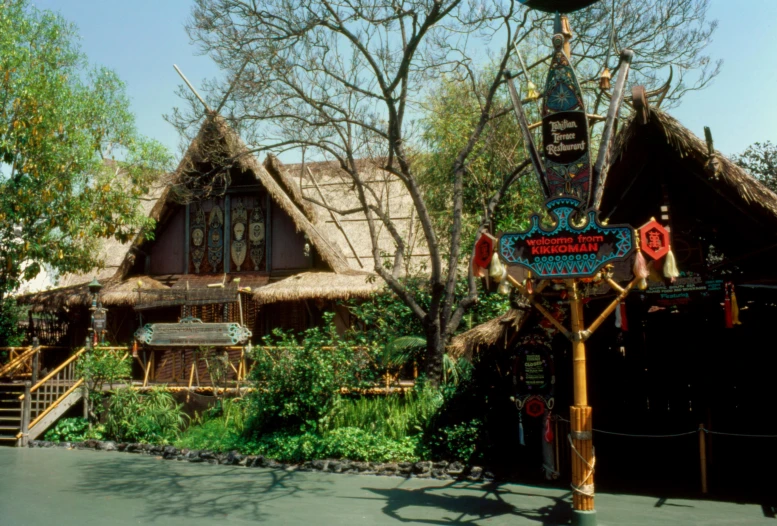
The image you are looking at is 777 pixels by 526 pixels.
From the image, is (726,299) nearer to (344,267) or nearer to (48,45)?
(344,267)

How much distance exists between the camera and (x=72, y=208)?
15.3 metres

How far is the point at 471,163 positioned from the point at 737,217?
8.78m

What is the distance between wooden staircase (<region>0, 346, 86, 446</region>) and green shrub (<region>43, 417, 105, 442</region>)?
0.64ft

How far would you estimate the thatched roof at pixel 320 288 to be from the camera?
52.7 ft

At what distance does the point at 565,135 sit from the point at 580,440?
3087 mm

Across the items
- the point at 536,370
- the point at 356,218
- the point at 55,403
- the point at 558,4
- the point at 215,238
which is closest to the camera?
the point at 558,4

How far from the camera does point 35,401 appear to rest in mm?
14703

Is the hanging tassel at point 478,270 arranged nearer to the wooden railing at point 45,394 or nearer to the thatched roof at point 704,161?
the thatched roof at point 704,161

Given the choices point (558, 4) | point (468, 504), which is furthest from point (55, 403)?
point (558, 4)

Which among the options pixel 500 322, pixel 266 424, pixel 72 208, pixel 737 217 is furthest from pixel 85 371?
pixel 737 217

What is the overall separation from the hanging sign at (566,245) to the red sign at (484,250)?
0.51 feet

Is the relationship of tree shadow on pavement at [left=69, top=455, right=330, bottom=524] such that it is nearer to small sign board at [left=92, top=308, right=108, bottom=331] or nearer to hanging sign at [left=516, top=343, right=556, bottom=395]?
hanging sign at [left=516, top=343, right=556, bottom=395]

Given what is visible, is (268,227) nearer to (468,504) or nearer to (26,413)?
(26,413)

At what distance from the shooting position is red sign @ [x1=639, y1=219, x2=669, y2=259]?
7.12 meters
